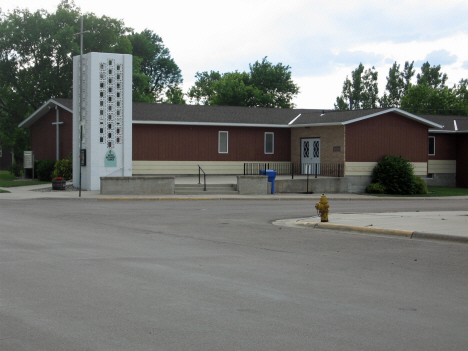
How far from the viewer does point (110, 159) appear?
101ft

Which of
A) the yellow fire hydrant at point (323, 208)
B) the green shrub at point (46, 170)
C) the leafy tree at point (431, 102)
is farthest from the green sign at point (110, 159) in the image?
the leafy tree at point (431, 102)

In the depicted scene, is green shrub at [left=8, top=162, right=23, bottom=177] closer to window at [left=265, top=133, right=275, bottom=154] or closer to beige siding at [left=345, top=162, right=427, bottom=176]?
window at [left=265, top=133, right=275, bottom=154]

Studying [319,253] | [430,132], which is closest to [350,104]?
[430,132]

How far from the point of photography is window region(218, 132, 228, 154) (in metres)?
38.2

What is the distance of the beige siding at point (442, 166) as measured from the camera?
41.8 metres

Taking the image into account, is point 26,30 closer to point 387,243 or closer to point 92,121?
point 92,121

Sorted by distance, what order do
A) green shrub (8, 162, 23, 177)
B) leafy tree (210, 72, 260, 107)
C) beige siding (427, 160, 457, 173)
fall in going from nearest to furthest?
1. beige siding (427, 160, 457, 173)
2. green shrub (8, 162, 23, 177)
3. leafy tree (210, 72, 260, 107)

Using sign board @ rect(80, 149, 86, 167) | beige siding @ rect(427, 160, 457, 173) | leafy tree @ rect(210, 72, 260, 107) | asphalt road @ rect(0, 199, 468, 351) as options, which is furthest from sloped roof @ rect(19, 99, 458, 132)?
leafy tree @ rect(210, 72, 260, 107)

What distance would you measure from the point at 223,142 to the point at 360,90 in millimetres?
58066

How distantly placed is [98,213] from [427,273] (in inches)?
502

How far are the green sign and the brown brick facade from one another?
13.4 m

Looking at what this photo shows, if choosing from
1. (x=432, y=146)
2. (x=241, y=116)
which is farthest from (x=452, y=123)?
(x=241, y=116)

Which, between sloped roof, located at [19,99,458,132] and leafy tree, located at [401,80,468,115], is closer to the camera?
sloped roof, located at [19,99,458,132]

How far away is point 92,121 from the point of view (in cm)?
3009
